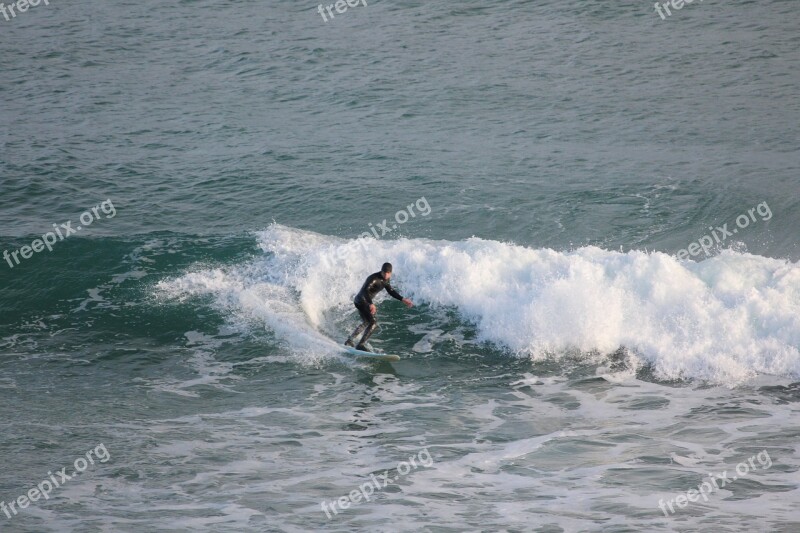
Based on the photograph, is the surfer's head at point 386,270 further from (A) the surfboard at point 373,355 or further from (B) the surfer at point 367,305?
(A) the surfboard at point 373,355

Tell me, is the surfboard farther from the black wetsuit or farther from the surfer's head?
the surfer's head

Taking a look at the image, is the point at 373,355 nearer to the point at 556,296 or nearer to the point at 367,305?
the point at 367,305

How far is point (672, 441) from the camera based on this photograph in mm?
12055

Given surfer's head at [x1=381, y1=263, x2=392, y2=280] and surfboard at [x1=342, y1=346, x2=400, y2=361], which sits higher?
surfer's head at [x1=381, y1=263, x2=392, y2=280]

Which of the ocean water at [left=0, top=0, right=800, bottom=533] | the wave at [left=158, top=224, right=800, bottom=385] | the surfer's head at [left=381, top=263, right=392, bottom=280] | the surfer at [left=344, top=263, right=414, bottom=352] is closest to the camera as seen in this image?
the ocean water at [left=0, top=0, right=800, bottom=533]

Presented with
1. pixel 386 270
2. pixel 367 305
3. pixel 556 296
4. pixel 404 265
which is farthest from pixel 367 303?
pixel 556 296

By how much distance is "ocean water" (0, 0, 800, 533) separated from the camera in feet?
36.6

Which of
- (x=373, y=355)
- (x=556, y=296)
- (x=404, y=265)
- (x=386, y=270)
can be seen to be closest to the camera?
(x=373, y=355)

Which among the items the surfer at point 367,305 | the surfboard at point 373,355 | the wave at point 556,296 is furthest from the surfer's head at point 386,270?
the wave at point 556,296

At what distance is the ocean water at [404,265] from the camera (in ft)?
36.6

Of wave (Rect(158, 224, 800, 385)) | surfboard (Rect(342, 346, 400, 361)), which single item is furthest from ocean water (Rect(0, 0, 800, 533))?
surfboard (Rect(342, 346, 400, 361))

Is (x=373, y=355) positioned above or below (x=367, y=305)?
below

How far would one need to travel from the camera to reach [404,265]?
18766mm

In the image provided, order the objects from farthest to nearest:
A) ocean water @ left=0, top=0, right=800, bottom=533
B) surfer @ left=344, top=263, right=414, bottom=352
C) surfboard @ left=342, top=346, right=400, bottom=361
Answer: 1. surfer @ left=344, top=263, right=414, bottom=352
2. surfboard @ left=342, top=346, right=400, bottom=361
3. ocean water @ left=0, top=0, right=800, bottom=533
